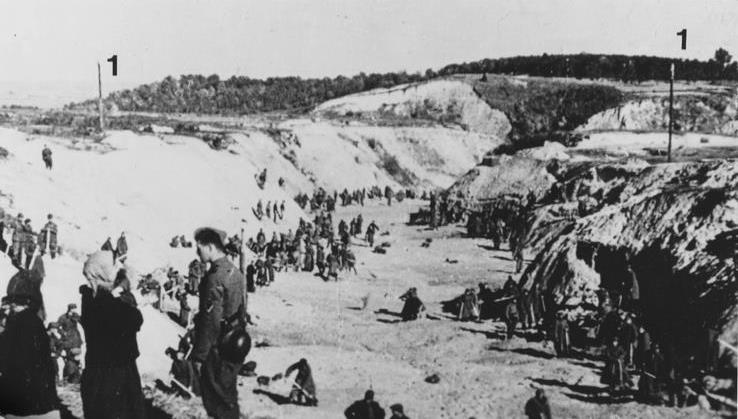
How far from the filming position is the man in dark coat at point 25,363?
686cm

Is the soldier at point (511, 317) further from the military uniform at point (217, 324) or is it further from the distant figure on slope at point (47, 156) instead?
the distant figure on slope at point (47, 156)

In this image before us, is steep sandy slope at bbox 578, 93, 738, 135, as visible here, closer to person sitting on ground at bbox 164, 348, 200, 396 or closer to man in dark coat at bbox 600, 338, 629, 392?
man in dark coat at bbox 600, 338, 629, 392

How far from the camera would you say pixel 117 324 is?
5980 mm

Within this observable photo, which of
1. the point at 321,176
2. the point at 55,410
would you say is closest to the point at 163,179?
the point at 321,176

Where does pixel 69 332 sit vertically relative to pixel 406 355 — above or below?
above

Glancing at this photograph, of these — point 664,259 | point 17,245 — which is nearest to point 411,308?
point 664,259

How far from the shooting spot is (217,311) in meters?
6.37

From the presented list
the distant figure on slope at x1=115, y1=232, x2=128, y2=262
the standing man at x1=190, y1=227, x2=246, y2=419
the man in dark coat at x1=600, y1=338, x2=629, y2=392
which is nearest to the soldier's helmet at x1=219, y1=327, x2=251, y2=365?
the standing man at x1=190, y1=227, x2=246, y2=419

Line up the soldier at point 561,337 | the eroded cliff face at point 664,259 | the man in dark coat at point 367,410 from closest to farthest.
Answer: the man in dark coat at point 367,410 → the eroded cliff face at point 664,259 → the soldier at point 561,337

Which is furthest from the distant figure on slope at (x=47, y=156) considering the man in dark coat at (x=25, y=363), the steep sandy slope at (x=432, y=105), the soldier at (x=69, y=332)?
the steep sandy slope at (x=432, y=105)

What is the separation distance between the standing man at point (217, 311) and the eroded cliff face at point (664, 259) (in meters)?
10.1

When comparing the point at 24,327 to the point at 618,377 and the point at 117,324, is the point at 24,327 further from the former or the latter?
the point at 618,377

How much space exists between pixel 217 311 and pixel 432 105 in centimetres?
7918

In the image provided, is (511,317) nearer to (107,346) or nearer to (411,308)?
(411,308)
